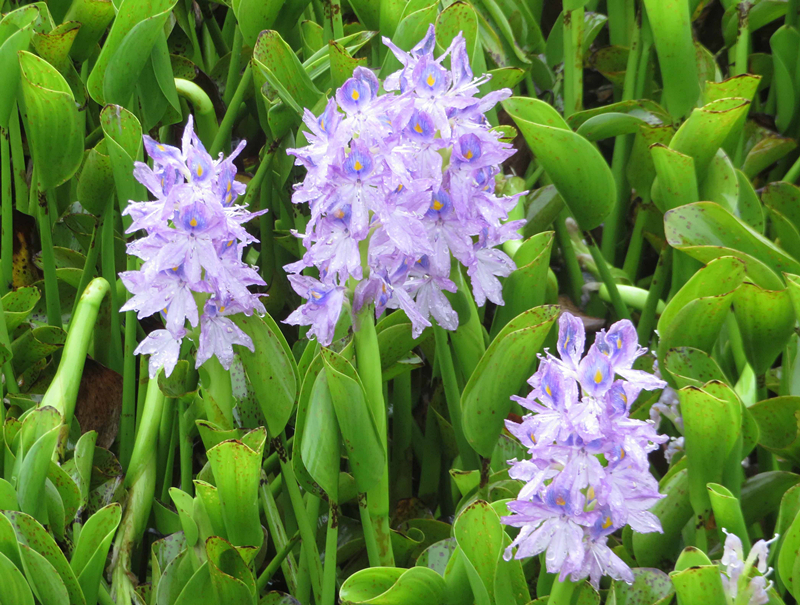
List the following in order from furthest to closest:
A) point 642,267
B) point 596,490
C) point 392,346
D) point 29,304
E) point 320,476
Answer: point 642,267, point 29,304, point 392,346, point 320,476, point 596,490

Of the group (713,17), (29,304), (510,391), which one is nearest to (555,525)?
(510,391)

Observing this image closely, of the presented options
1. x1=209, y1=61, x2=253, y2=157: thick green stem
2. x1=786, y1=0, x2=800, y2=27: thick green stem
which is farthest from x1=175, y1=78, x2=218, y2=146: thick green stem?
x1=786, y1=0, x2=800, y2=27: thick green stem

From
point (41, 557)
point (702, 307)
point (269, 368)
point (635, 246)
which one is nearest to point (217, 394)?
point (269, 368)

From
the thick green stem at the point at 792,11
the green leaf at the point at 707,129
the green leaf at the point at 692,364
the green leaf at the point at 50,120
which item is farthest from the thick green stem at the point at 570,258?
the green leaf at the point at 50,120

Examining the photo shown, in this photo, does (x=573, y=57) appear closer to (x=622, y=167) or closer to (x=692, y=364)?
(x=622, y=167)

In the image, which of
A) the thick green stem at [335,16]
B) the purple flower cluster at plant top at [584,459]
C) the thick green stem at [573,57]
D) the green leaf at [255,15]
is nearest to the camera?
the purple flower cluster at plant top at [584,459]

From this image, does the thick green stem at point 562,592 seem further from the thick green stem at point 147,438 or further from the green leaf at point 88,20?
the green leaf at point 88,20

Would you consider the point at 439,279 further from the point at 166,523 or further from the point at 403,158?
the point at 166,523
